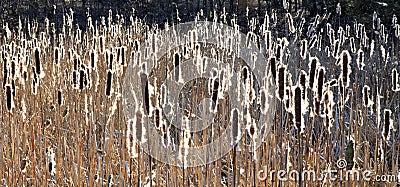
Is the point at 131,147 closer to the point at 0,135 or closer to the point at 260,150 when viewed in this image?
the point at 260,150

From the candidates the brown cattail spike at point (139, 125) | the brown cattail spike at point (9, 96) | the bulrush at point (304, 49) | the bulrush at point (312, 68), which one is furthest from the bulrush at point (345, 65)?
the brown cattail spike at point (9, 96)

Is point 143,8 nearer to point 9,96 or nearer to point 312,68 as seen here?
point 9,96

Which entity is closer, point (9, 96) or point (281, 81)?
point (281, 81)

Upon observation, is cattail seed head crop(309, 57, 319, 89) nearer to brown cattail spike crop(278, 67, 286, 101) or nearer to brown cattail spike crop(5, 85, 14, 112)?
brown cattail spike crop(278, 67, 286, 101)

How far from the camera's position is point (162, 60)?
3.41 m

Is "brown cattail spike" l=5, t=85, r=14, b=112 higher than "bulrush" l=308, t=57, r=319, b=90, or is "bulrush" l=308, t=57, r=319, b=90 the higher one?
"bulrush" l=308, t=57, r=319, b=90

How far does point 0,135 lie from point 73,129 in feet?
0.87

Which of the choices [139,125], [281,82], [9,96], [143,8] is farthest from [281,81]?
[143,8]

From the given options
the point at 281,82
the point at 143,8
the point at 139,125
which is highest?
the point at 281,82

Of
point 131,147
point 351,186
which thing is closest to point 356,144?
point 351,186

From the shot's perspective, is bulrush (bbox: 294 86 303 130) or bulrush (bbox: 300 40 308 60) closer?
bulrush (bbox: 294 86 303 130)

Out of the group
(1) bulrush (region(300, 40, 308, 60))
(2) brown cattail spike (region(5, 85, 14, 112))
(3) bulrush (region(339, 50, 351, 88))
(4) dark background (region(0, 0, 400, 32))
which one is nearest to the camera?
(3) bulrush (region(339, 50, 351, 88))

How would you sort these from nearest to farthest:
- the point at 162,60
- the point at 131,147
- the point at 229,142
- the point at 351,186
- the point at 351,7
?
the point at 131,147, the point at 351,186, the point at 229,142, the point at 162,60, the point at 351,7

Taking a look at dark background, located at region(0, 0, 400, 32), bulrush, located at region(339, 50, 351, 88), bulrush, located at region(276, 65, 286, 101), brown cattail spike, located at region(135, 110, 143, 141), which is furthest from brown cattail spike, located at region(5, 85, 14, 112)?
dark background, located at region(0, 0, 400, 32)
